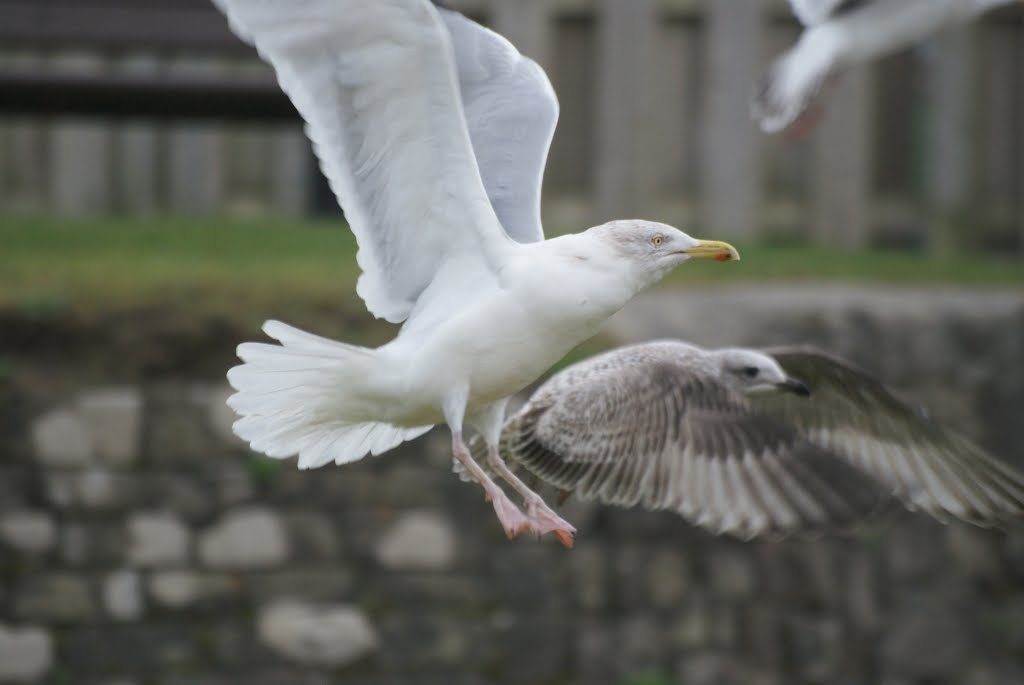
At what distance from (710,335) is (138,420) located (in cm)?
164

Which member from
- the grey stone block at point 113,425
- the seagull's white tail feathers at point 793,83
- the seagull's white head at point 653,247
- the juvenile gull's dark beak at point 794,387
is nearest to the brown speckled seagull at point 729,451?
the juvenile gull's dark beak at point 794,387

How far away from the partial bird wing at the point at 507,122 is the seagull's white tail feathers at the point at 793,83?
1282 mm

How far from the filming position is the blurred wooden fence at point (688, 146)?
6207mm

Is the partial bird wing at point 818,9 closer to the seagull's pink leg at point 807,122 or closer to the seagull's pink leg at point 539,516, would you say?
the seagull's pink leg at point 807,122

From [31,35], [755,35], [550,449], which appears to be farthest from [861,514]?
[755,35]

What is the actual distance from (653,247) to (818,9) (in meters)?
1.98

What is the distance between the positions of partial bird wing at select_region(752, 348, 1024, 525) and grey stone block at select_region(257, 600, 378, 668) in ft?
5.03

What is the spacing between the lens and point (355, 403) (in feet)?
9.21

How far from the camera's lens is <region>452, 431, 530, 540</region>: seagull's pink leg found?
8.43ft

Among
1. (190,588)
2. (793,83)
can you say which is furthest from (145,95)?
(793,83)

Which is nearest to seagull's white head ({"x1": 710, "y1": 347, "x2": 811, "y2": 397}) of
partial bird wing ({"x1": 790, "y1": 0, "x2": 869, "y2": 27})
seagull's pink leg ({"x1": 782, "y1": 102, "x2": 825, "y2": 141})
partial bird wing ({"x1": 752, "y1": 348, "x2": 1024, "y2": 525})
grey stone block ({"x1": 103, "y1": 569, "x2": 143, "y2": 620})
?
partial bird wing ({"x1": 752, "y1": 348, "x2": 1024, "y2": 525})

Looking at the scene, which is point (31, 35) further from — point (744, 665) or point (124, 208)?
point (744, 665)

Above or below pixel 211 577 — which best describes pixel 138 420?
above

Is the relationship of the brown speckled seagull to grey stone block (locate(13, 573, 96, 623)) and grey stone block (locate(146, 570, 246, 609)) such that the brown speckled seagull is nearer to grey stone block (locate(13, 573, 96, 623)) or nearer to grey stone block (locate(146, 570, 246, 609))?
grey stone block (locate(146, 570, 246, 609))
